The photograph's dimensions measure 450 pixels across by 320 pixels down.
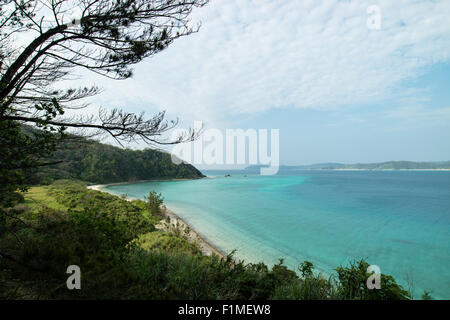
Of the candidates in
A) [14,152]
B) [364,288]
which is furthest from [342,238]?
[14,152]

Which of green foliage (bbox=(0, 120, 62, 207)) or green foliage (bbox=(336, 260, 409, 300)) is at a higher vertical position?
green foliage (bbox=(0, 120, 62, 207))

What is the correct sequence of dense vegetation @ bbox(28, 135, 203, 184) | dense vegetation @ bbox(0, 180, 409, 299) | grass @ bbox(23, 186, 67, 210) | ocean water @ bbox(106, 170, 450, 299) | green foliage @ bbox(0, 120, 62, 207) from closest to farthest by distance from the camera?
1. dense vegetation @ bbox(0, 180, 409, 299)
2. green foliage @ bbox(0, 120, 62, 207)
3. ocean water @ bbox(106, 170, 450, 299)
4. grass @ bbox(23, 186, 67, 210)
5. dense vegetation @ bbox(28, 135, 203, 184)

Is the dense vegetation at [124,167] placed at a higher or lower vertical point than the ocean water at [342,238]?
higher

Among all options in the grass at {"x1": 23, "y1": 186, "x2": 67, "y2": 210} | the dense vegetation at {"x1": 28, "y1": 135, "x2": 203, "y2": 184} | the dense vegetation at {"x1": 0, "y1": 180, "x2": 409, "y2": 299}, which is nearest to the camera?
the dense vegetation at {"x1": 0, "y1": 180, "x2": 409, "y2": 299}

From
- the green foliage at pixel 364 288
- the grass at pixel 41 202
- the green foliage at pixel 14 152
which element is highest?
the green foliage at pixel 14 152

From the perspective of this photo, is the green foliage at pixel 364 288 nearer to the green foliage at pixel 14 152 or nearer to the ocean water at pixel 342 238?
the green foliage at pixel 14 152

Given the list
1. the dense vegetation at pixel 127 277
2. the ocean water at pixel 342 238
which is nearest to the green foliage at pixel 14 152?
the dense vegetation at pixel 127 277

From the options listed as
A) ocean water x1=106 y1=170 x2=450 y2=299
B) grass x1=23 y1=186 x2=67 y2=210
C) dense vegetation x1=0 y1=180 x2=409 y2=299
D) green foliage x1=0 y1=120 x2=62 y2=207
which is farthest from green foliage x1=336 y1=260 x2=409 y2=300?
grass x1=23 y1=186 x2=67 y2=210

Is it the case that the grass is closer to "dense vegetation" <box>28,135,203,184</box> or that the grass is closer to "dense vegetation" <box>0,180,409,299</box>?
"dense vegetation" <box>0,180,409,299</box>

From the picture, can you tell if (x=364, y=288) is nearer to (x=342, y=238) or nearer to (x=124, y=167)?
(x=342, y=238)

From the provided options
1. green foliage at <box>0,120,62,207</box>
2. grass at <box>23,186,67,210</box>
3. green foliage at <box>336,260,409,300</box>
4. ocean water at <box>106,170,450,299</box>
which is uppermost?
green foliage at <box>0,120,62,207</box>

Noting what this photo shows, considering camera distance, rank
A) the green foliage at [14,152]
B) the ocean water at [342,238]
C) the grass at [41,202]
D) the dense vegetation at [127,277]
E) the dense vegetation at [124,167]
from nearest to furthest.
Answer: the dense vegetation at [127,277]
the green foliage at [14,152]
the ocean water at [342,238]
the grass at [41,202]
the dense vegetation at [124,167]
